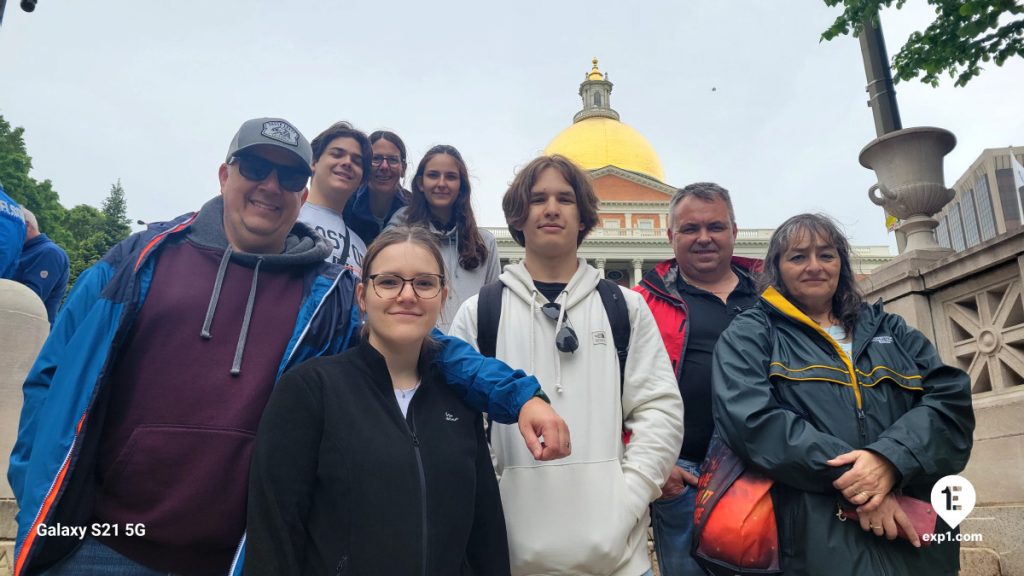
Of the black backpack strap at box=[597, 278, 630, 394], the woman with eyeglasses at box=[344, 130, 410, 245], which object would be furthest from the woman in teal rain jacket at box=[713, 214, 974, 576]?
the woman with eyeglasses at box=[344, 130, 410, 245]

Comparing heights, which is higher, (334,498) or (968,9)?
(968,9)

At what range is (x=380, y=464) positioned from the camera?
5.82 feet

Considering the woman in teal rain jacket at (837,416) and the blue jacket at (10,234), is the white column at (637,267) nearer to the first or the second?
the blue jacket at (10,234)

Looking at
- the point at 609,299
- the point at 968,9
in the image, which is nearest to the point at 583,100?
the point at 968,9

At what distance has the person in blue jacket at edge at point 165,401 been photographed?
186 centimetres

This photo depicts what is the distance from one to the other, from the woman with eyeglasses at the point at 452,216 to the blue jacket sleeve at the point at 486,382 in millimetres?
1789

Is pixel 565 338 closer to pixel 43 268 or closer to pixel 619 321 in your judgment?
pixel 619 321

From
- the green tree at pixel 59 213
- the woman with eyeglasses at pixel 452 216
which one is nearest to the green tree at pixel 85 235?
the green tree at pixel 59 213

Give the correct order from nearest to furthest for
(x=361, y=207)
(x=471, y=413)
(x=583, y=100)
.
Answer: (x=471, y=413)
(x=361, y=207)
(x=583, y=100)

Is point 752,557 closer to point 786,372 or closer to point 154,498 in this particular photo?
point 786,372

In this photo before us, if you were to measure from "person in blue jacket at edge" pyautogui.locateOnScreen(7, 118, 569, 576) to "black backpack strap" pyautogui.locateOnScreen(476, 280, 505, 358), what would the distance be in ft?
1.04

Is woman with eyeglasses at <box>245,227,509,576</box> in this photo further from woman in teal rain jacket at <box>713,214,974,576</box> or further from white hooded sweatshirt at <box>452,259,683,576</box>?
woman in teal rain jacket at <box>713,214,974,576</box>

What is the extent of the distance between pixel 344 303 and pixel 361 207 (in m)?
2.24

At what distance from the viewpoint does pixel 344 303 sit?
Answer: 2328mm
